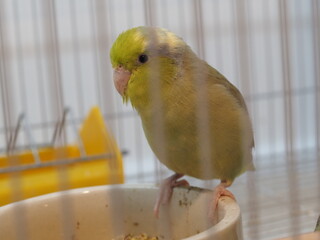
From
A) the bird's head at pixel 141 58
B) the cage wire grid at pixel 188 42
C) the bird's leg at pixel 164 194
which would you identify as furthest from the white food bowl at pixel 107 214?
the cage wire grid at pixel 188 42

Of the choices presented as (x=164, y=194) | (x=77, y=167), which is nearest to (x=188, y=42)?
(x=77, y=167)

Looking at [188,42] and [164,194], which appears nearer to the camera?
[164,194]

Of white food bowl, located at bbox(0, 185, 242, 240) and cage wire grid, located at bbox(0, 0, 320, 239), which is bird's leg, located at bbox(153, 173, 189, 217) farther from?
cage wire grid, located at bbox(0, 0, 320, 239)

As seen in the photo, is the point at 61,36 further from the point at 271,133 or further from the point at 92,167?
the point at 271,133

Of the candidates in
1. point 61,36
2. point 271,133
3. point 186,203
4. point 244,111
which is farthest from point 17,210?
point 271,133

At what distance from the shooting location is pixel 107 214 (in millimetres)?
740

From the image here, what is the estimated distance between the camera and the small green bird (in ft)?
2.16

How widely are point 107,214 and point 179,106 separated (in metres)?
0.18

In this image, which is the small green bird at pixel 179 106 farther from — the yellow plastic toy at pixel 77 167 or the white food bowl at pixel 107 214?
the yellow plastic toy at pixel 77 167

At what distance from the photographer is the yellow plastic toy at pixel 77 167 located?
987 mm

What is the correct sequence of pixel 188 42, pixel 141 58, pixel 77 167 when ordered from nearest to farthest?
pixel 141 58 < pixel 77 167 < pixel 188 42

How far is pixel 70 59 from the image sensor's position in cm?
160

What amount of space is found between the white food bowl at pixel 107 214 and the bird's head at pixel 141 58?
141mm

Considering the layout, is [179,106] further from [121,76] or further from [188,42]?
[188,42]
